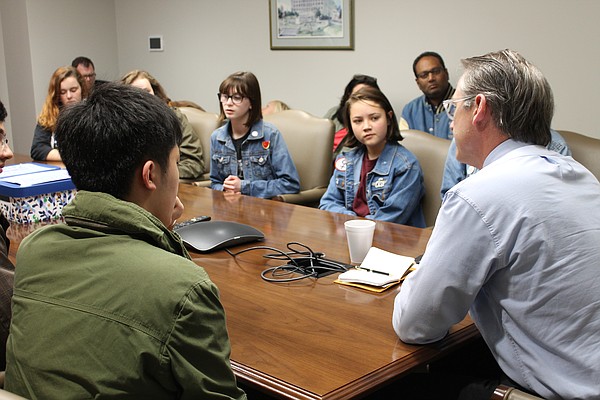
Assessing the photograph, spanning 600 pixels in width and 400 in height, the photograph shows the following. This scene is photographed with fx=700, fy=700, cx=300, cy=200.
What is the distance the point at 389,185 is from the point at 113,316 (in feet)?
6.50

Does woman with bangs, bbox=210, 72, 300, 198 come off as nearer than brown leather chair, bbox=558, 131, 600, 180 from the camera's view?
No

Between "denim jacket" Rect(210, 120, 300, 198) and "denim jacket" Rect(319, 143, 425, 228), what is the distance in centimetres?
47

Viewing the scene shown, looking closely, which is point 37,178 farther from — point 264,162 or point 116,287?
point 116,287

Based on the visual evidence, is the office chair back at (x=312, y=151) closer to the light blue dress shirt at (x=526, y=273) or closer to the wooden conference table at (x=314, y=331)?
the wooden conference table at (x=314, y=331)

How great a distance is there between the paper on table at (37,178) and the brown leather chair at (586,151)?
6.65 ft

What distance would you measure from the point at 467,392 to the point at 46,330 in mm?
1027

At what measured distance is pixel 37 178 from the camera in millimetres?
2555

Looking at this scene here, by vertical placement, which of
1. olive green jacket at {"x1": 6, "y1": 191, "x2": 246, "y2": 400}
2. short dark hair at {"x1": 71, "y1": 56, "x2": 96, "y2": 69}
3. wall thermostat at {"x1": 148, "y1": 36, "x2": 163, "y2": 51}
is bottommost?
olive green jacket at {"x1": 6, "y1": 191, "x2": 246, "y2": 400}

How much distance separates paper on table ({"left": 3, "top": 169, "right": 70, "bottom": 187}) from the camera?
2.48 metres

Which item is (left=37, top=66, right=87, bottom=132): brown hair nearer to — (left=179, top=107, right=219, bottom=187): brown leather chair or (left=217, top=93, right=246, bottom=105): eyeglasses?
(left=179, top=107, right=219, bottom=187): brown leather chair

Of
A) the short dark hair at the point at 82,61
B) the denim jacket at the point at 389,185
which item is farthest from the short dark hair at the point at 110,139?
the short dark hair at the point at 82,61

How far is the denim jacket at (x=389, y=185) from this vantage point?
9.39ft

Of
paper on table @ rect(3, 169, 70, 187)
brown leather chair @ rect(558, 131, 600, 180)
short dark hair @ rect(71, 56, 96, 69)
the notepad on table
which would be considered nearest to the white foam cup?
the notepad on table

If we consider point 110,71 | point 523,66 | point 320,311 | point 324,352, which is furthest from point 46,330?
point 110,71
